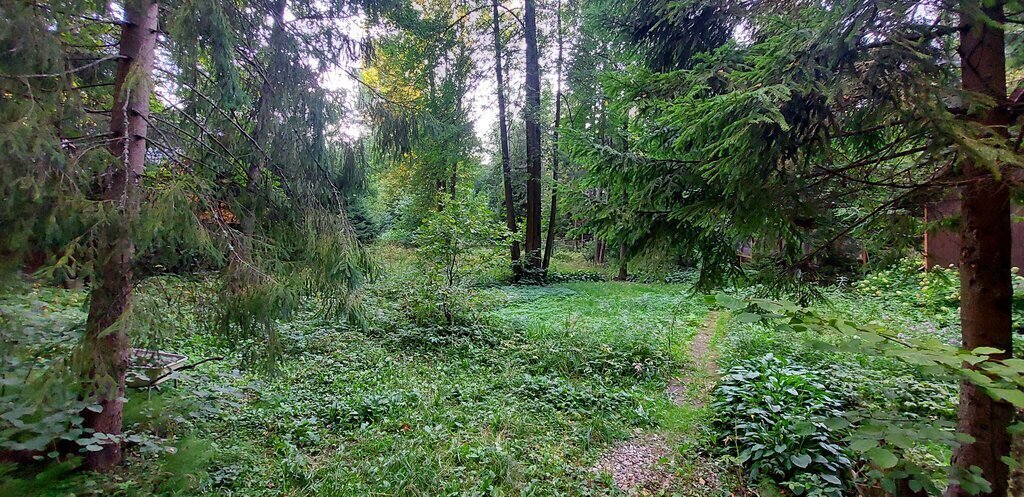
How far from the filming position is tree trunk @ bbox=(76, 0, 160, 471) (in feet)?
7.08

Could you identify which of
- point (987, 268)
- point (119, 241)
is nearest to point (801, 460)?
point (987, 268)

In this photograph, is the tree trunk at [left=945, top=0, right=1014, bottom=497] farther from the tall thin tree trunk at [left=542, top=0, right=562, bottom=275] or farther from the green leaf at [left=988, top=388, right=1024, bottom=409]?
the tall thin tree trunk at [left=542, top=0, right=562, bottom=275]

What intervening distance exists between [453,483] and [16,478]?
224 centimetres

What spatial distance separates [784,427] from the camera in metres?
3.13

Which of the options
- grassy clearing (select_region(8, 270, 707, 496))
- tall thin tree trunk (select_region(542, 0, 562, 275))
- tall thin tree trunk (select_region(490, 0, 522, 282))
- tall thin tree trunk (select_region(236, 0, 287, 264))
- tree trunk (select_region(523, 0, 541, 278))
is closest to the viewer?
grassy clearing (select_region(8, 270, 707, 496))

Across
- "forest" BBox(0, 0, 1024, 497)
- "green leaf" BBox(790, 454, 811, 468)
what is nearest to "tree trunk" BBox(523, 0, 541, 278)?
"forest" BBox(0, 0, 1024, 497)

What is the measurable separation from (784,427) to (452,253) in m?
4.96

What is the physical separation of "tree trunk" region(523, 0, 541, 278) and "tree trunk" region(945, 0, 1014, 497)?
33.5ft

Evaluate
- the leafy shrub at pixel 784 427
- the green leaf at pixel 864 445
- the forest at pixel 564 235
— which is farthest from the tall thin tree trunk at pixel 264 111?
the leafy shrub at pixel 784 427

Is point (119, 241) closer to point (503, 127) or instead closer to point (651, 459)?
point (651, 459)

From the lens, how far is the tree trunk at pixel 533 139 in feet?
38.6

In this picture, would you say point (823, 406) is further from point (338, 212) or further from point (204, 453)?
point (204, 453)

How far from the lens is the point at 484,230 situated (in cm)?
718

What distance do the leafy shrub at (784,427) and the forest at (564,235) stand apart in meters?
0.02
